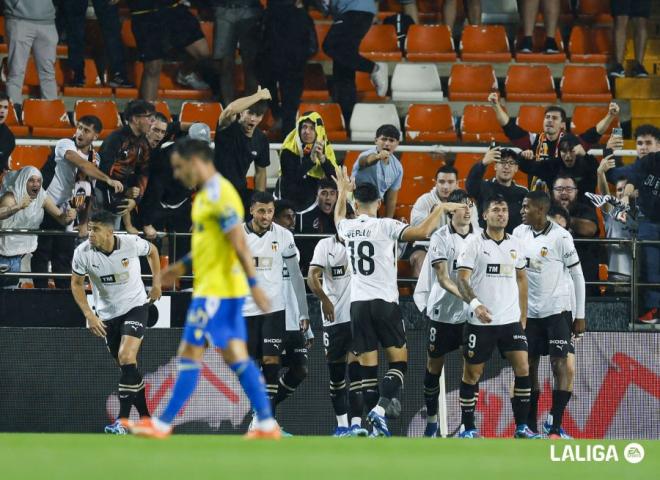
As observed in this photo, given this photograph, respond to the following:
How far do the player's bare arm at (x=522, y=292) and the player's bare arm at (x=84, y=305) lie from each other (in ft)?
12.7

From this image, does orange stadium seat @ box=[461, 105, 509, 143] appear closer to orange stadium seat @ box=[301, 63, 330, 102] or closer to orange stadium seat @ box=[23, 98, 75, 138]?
orange stadium seat @ box=[301, 63, 330, 102]

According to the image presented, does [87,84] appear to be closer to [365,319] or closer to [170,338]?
[170,338]

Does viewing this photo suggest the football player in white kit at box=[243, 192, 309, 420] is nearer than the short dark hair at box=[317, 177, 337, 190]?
Yes

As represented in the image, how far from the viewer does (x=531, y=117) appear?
16438mm

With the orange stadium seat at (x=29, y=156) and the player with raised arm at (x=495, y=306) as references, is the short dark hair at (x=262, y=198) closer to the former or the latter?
the player with raised arm at (x=495, y=306)

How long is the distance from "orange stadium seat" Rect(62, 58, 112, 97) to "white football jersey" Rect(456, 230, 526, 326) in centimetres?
671

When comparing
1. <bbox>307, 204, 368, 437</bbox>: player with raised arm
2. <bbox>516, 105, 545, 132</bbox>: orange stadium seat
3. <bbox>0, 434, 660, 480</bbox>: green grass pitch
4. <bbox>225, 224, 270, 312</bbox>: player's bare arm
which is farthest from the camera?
<bbox>516, 105, 545, 132</bbox>: orange stadium seat

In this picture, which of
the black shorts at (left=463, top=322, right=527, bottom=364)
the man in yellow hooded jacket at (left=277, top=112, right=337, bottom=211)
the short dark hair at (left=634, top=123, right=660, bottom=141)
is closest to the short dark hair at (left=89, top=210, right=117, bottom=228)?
the man in yellow hooded jacket at (left=277, top=112, right=337, bottom=211)

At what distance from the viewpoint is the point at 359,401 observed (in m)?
11.9

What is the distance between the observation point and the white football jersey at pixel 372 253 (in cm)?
1154

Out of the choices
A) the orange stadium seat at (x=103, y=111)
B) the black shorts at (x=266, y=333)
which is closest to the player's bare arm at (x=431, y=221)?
the black shorts at (x=266, y=333)

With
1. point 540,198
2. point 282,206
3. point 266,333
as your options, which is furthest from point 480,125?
point 266,333

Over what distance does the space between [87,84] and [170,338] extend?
5.01 m

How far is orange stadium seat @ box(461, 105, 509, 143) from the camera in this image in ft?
53.0
